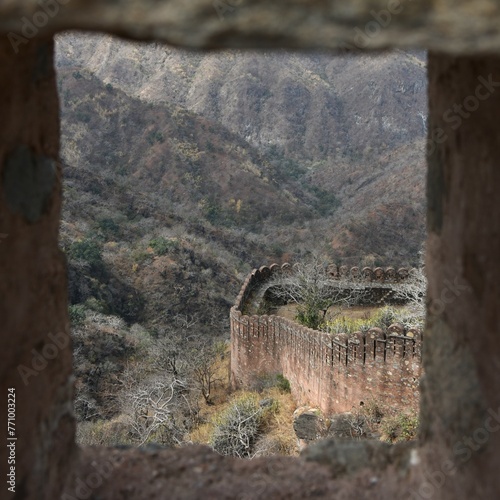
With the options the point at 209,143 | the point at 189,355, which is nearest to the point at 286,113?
the point at 209,143

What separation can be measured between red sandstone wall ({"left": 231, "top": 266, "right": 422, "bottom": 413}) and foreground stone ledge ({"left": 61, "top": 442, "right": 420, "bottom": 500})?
6.04 m

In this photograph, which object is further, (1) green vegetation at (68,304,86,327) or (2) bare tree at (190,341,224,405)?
(1) green vegetation at (68,304,86,327)

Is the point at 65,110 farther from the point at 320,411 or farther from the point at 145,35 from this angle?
the point at 145,35

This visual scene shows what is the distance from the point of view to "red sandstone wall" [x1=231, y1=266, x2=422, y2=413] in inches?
305

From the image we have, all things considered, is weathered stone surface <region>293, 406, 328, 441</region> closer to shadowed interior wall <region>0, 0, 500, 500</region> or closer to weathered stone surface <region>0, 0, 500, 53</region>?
shadowed interior wall <region>0, 0, 500, 500</region>

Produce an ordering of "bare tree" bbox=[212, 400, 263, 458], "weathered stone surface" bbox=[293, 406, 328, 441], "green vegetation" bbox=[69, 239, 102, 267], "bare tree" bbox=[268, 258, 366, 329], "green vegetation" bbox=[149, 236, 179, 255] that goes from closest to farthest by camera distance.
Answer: "weathered stone surface" bbox=[293, 406, 328, 441] → "bare tree" bbox=[212, 400, 263, 458] → "bare tree" bbox=[268, 258, 366, 329] → "green vegetation" bbox=[69, 239, 102, 267] → "green vegetation" bbox=[149, 236, 179, 255]

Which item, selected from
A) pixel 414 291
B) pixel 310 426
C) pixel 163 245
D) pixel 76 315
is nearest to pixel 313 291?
pixel 414 291

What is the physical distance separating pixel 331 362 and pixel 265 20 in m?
8.14

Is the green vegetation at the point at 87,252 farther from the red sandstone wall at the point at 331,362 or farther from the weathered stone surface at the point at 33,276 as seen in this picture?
the weathered stone surface at the point at 33,276

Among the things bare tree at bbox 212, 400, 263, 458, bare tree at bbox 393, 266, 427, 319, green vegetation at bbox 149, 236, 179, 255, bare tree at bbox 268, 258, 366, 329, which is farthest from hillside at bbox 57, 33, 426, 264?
bare tree at bbox 212, 400, 263, 458

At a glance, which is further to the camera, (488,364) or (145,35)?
(488,364)

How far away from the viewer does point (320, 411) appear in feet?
28.9

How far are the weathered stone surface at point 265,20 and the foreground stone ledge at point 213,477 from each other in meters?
1.39

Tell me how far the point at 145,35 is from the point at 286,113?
5988 cm
